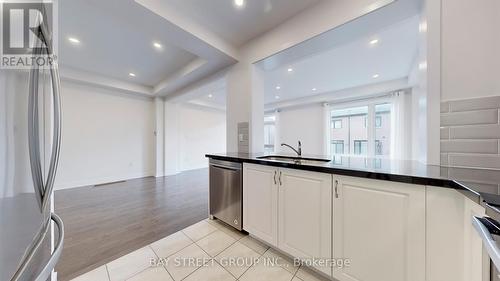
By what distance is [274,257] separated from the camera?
5.60 feet

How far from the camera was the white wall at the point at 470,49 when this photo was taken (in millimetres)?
1163

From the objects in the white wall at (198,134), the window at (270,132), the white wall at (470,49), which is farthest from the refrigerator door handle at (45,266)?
the window at (270,132)

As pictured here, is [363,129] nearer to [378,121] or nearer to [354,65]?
[378,121]

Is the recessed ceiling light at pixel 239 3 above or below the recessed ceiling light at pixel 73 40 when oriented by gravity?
below

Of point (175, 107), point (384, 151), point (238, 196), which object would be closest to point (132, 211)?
point (238, 196)

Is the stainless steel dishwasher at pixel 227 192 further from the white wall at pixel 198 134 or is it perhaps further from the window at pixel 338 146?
the window at pixel 338 146

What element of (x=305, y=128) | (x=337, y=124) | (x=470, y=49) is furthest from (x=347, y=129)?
(x=470, y=49)

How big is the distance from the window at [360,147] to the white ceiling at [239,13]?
4.99 meters

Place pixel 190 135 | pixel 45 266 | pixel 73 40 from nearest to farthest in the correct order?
pixel 45 266 → pixel 73 40 → pixel 190 135

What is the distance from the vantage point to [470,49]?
1214mm

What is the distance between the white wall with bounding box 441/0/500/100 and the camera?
45.8 inches

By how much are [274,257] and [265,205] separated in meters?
0.51

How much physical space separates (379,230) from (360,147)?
5407 millimetres

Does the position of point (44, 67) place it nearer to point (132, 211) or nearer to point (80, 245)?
point (80, 245)
